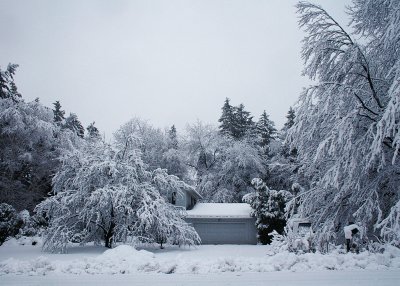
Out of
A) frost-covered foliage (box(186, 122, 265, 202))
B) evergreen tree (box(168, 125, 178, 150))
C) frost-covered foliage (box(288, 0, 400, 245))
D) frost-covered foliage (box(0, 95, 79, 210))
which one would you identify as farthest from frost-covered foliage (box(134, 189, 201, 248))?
evergreen tree (box(168, 125, 178, 150))

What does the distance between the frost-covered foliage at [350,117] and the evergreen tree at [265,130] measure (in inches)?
1198

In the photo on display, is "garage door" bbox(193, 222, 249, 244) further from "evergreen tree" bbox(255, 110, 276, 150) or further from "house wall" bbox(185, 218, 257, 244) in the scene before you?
"evergreen tree" bbox(255, 110, 276, 150)

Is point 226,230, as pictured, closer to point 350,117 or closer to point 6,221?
point 6,221

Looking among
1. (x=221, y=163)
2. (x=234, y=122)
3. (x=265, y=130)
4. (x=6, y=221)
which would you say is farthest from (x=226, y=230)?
(x=265, y=130)

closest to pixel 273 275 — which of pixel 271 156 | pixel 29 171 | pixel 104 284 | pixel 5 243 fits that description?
pixel 104 284

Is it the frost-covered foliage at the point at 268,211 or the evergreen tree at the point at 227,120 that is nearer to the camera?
the frost-covered foliage at the point at 268,211

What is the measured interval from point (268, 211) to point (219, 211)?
4043 mm

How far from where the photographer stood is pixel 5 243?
18.6m

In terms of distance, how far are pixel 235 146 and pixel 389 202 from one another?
2483 cm

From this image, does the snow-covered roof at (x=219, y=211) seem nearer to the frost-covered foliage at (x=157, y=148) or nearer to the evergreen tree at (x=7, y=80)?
the frost-covered foliage at (x=157, y=148)

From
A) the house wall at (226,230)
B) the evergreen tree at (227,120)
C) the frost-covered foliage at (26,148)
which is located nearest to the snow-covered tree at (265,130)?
the evergreen tree at (227,120)

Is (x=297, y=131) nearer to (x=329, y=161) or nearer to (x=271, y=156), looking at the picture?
(x=329, y=161)

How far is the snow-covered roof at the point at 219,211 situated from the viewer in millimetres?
23641

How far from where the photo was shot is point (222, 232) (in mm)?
24141
